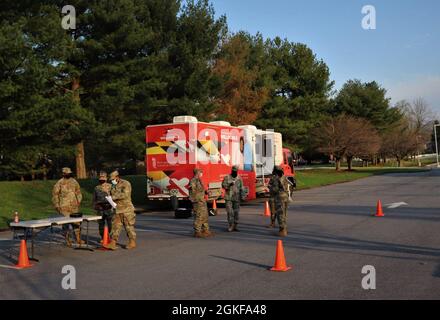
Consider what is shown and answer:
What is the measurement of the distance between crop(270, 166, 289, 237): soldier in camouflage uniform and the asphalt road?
406 millimetres

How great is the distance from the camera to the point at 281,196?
12.7m

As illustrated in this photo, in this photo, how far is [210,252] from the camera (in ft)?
34.5

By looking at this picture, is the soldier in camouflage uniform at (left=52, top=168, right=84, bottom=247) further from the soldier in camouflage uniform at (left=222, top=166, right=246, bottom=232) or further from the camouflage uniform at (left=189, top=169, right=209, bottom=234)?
the soldier in camouflage uniform at (left=222, top=166, right=246, bottom=232)

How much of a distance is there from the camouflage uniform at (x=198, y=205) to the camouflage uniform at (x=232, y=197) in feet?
3.84

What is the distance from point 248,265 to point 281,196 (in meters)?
3.91

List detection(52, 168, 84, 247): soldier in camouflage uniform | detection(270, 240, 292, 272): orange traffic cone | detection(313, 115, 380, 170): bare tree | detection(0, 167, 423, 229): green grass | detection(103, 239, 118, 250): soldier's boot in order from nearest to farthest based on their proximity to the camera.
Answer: detection(270, 240, 292, 272): orange traffic cone
detection(103, 239, 118, 250): soldier's boot
detection(52, 168, 84, 247): soldier in camouflage uniform
detection(0, 167, 423, 229): green grass
detection(313, 115, 380, 170): bare tree

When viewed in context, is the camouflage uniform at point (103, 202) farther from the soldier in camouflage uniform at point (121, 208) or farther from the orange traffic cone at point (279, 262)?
the orange traffic cone at point (279, 262)

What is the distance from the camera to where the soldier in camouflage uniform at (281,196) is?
12.6 meters

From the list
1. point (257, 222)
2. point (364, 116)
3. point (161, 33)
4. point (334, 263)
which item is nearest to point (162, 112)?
point (161, 33)

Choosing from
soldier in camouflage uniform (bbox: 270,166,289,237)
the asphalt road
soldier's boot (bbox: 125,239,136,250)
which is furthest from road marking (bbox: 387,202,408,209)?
soldier's boot (bbox: 125,239,136,250)

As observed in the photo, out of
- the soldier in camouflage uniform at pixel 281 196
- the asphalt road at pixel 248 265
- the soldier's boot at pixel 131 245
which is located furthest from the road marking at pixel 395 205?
the soldier's boot at pixel 131 245

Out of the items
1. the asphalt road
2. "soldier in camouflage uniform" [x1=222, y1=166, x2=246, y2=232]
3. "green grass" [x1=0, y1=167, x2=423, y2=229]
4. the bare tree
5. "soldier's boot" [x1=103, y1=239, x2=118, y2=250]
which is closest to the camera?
the asphalt road

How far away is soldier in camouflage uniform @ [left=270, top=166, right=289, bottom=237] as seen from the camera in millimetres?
12570
